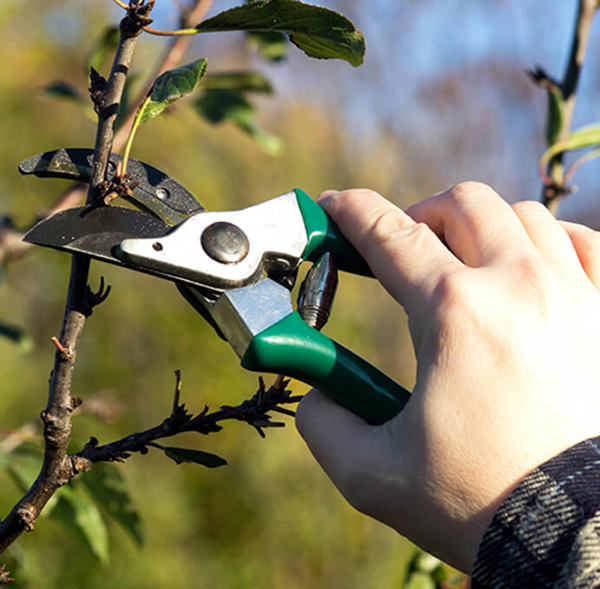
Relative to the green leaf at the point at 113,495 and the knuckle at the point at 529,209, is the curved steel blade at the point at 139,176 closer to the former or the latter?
the knuckle at the point at 529,209

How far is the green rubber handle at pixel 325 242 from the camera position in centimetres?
114

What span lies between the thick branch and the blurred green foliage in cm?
336

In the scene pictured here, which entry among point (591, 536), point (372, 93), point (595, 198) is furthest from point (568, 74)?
point (372, 93)

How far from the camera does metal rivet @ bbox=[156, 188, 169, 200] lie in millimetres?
1116

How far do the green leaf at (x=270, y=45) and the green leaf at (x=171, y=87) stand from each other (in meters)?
1.35

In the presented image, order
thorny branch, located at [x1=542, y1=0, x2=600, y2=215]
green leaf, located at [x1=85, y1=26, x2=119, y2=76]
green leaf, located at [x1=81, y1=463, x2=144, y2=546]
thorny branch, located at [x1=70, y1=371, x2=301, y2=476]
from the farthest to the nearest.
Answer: green leaf, located at [x1=85, y1=26, x2=119, y2=76] → thorny branch, located at [x1=542, y1=0, x2=600, y2=215] → green leaf, located at [x1=81, y1=463, x2=144, y2=546] → thorny branch, located at [x1=70, y1=371, x2=301, y2=476]

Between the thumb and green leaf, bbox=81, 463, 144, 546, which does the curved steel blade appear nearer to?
the thumb

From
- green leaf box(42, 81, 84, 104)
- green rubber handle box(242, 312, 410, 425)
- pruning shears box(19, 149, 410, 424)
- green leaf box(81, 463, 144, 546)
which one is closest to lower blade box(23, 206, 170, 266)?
pruning shears box(19, 149, 410, 424)

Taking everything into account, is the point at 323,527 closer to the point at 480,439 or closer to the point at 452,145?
the point at 480,439

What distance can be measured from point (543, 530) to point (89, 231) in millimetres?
634

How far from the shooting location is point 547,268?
948 mm

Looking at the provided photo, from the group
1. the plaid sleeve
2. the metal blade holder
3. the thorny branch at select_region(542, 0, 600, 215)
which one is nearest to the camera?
the plaid sleeve

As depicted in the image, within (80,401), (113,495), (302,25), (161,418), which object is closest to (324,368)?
(80,401)

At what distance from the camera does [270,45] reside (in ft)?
7.07
